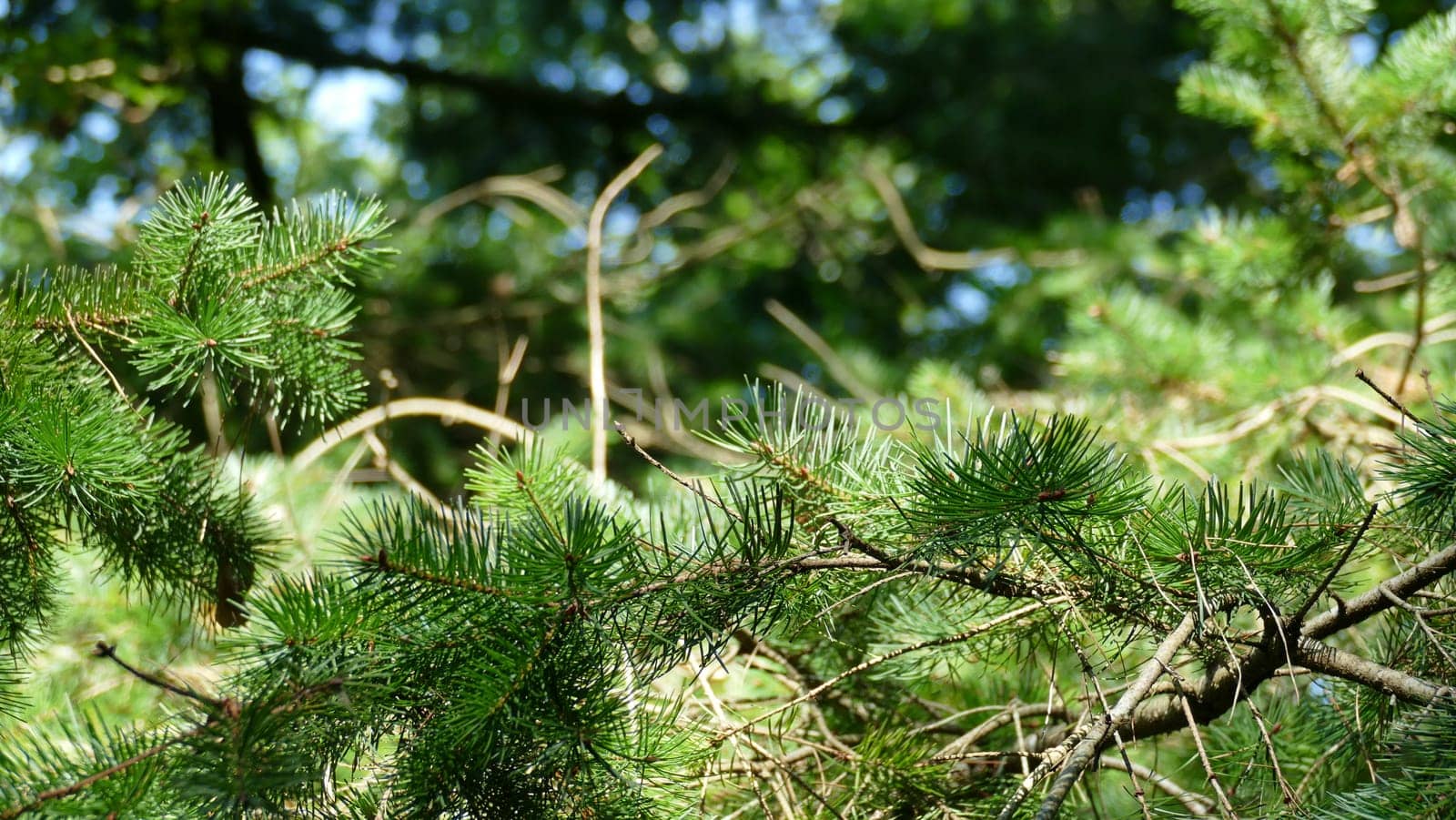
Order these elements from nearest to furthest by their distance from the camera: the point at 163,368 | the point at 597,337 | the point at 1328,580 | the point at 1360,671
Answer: the point at 1328,580 → the point at 1360,671 → the point at 163,368 → the point at 597,337

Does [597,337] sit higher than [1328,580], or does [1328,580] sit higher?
[597,337]

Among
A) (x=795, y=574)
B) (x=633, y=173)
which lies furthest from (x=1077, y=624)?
(x=633, y=173)

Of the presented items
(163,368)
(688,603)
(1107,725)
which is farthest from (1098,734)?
(163,368)

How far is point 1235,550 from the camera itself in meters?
0.81

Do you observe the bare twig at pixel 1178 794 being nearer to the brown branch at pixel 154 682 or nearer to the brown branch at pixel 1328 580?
the brown branch at pixel 1328 580

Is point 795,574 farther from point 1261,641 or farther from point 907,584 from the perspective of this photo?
point 1261,641

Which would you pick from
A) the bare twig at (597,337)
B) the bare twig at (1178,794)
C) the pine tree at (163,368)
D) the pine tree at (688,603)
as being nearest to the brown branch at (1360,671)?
the pine tree at (688,603)

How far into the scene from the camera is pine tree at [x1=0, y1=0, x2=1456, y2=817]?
76 cm

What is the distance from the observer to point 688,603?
80 centimetres

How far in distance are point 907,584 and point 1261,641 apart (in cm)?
32

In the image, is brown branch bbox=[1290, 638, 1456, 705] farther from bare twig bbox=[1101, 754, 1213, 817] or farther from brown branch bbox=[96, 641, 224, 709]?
brown branch bbox=[96, 641, 224, 709]

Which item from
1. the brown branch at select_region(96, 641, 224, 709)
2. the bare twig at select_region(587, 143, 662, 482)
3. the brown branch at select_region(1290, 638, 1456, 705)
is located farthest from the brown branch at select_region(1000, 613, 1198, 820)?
the bare twig at select_region(587, 143, 662, 482)

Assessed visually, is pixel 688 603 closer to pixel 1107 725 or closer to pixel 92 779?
pixel 1107 725

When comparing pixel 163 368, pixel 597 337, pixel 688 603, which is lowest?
pixel 688 603
